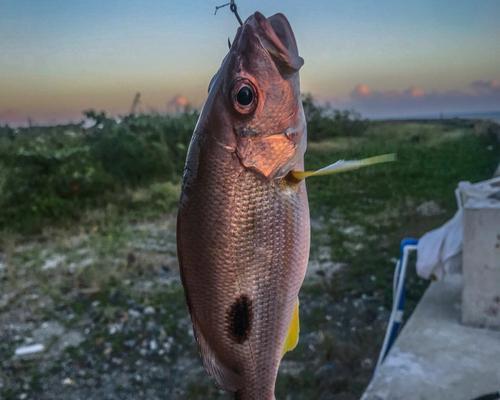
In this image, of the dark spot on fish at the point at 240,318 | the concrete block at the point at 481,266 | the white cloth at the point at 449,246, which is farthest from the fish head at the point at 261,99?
the white cloth at the point at 449,246

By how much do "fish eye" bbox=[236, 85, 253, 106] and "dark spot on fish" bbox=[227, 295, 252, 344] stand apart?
13.1 inches

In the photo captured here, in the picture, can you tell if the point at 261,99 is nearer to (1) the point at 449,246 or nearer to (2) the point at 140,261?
(1) the point at 449,246

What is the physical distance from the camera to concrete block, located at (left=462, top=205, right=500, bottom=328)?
4262 mm

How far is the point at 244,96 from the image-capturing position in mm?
1082

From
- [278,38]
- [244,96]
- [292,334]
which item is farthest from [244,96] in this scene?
[292,334]

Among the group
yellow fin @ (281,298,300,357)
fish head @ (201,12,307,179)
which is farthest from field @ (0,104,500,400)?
fish head @ (201,12,307,179)

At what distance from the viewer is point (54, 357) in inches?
217

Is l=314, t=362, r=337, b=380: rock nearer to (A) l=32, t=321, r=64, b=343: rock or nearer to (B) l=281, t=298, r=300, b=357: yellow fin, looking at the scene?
(A) l=32, t=321, r=64, b=343: rock

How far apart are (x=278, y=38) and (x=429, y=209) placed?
9.95 metres

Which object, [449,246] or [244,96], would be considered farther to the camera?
[449,246]

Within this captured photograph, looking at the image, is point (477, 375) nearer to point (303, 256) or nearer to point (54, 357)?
point (303, 256)

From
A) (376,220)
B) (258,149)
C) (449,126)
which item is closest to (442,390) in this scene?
(258,149)

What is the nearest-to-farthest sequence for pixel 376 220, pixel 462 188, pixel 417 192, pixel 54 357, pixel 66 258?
pixel 462 188
pixel 54 357
pixel 66 258
pixel 376 220
pixel 417 192

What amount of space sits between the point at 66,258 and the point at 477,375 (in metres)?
5.97
